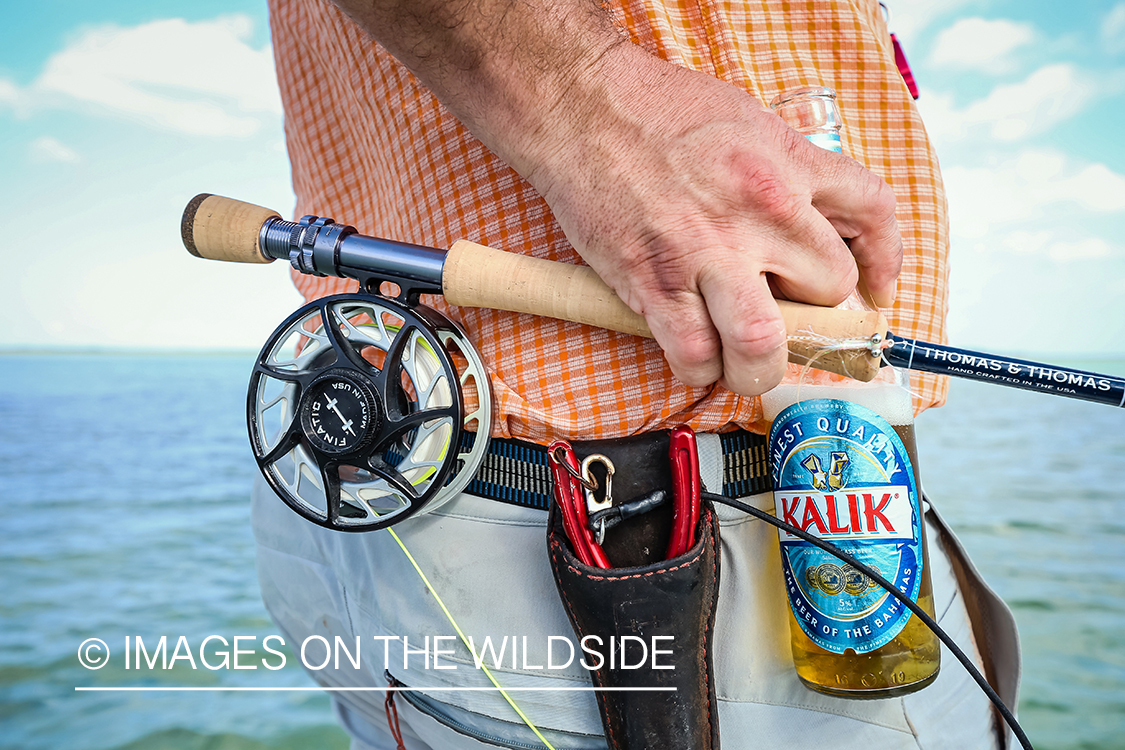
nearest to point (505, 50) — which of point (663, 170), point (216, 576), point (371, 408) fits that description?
point (663, 170)

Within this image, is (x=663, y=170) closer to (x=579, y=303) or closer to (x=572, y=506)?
(x=579, y=303)

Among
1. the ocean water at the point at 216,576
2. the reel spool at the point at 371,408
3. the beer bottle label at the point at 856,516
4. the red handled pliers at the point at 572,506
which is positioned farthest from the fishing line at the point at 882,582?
the ocean water at the point at 216,576

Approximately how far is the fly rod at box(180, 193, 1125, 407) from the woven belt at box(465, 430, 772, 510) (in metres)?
0.15

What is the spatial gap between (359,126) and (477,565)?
67cm

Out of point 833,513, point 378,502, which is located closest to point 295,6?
point 378,502

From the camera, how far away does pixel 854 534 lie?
841 mm

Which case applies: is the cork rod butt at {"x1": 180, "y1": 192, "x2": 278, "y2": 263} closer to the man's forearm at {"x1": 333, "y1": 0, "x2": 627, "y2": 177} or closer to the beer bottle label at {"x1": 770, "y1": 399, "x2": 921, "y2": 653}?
the man's forearm at {"x1": 333, "y1": 0, "x2": 627, "y2": 177}

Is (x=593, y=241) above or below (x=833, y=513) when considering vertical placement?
above

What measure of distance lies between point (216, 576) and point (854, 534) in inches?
249

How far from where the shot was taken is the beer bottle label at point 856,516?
835 millimetres

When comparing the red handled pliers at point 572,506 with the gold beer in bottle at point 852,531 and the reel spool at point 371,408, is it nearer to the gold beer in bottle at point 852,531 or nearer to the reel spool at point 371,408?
the reel spool at point 371,408

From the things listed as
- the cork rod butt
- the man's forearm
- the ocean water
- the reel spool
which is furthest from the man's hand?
the ocean water

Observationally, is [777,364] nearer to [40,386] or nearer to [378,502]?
[378,502]

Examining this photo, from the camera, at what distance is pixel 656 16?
0.89 meters
